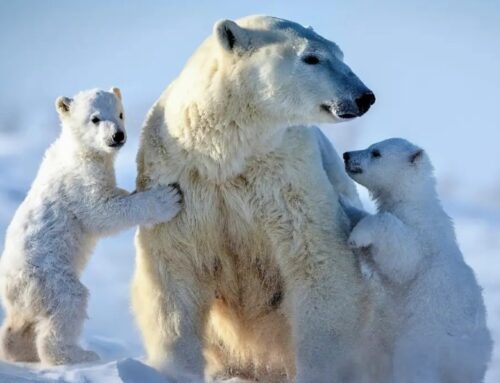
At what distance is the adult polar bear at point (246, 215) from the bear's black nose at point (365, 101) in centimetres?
18

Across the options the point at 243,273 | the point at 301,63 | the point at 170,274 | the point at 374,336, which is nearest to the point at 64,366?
the point at 170,274

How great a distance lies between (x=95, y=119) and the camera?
7980 millimetres

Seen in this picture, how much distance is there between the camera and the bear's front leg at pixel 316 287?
727 centimetres

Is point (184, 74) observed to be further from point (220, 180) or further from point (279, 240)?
point (279, 240)

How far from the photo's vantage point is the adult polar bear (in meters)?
7.03

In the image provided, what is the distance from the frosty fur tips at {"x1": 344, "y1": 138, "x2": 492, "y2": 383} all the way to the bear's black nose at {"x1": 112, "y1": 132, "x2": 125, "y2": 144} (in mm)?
1866

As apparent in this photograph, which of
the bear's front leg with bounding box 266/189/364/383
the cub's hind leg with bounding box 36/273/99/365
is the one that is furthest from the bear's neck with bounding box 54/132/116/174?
the bear's front leg with bounding box 266/189/364/383

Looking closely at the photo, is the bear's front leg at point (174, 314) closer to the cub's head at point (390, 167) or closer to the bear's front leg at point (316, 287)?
the bear's front leg at point (316, 287)

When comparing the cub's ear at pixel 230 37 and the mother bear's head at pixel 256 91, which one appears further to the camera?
the cub's ear at pixel 230 37

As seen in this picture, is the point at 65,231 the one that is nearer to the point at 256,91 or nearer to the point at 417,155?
the point at 256,91

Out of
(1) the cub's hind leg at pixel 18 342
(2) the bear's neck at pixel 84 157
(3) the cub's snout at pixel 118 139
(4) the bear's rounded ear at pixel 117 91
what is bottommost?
(1) the cub's hind leg at pixel 18 342

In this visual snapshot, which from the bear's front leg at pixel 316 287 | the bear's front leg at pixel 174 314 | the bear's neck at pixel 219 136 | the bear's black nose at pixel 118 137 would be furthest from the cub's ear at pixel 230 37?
the bear's front leg at pixel 174 314

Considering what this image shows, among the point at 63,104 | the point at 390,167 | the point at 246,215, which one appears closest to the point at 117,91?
the point at 63,104

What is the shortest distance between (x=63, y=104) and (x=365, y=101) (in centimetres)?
273
